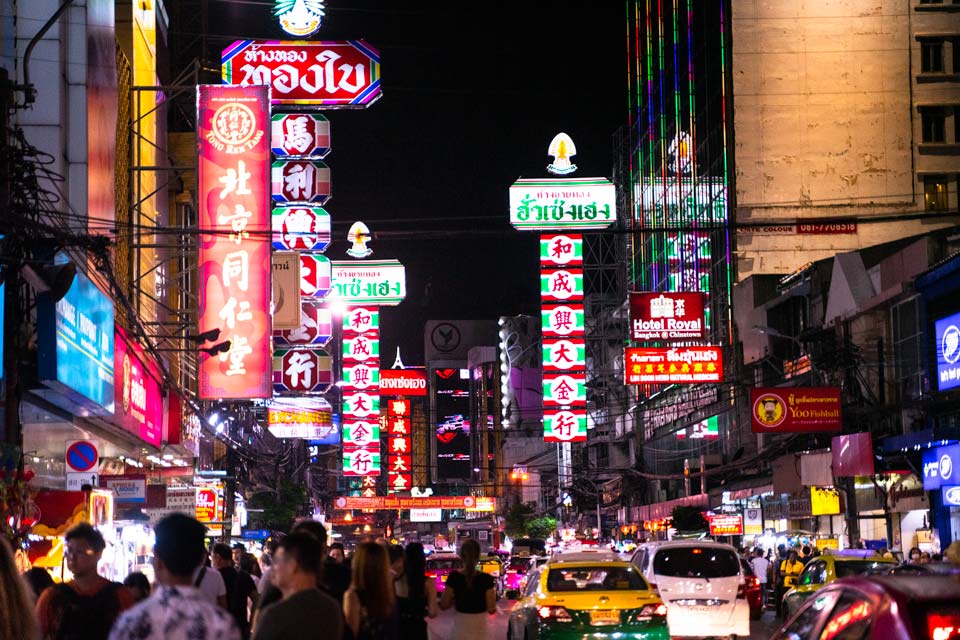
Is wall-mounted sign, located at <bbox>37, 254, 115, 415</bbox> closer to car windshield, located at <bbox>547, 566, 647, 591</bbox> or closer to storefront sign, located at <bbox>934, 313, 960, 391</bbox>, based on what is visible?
car windshield, located at <bbox>547, 566, 647, 591</bbox>

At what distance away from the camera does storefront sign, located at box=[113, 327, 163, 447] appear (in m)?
24.1

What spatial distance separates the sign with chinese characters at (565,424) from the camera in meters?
52.2

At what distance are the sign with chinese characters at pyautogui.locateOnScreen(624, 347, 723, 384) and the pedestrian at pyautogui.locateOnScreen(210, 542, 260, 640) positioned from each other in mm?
35549

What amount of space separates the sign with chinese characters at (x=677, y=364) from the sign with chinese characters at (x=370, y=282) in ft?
66.7

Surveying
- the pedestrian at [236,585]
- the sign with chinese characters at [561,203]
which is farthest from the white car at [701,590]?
the sign with chinese characters at [561,203]

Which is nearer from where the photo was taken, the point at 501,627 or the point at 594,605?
the point at 594,605

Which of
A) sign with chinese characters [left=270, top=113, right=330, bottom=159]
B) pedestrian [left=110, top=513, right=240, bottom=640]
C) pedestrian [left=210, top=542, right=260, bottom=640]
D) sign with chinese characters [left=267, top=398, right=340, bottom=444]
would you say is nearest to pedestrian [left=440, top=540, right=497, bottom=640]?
pedestrian [left=210, top=542, right=260, bottom=640]

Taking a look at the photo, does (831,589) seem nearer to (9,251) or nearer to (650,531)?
(9,251)

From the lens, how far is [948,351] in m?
34.9

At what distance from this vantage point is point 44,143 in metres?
23.3

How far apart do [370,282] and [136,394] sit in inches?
1722

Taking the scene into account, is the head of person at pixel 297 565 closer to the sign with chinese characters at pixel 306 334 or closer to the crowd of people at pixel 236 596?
the crowd of people at pixel 236 596

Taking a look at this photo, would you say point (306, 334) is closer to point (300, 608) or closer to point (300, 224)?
point (300, 224)

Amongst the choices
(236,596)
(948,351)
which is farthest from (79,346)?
(948,351)
